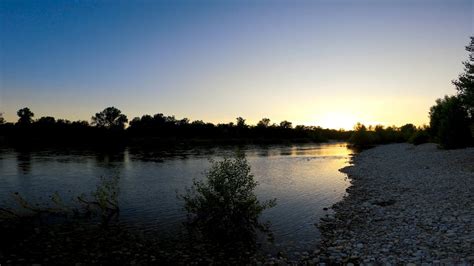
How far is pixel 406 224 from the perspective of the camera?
15.5 meters

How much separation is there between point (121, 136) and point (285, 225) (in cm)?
15192

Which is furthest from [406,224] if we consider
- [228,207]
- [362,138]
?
[362,138]

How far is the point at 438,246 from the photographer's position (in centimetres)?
1194

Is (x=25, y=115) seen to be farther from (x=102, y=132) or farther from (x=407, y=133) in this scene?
(x=407, y=133)

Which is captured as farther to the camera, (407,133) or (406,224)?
(407,133)

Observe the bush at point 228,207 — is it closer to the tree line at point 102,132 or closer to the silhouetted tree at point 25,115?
the tree line at point 102,132

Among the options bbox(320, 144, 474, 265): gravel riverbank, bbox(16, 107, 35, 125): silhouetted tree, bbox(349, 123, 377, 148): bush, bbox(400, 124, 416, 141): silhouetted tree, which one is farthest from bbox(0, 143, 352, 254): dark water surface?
bbox(16, 107, 35, 125): silhouetted tree

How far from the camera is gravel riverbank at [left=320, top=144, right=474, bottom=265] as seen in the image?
38.2 ft

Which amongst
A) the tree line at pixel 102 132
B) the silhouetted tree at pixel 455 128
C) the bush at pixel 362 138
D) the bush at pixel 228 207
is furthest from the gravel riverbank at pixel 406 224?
the tree line at pixel 102 132

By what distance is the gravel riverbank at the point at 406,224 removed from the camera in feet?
38.2

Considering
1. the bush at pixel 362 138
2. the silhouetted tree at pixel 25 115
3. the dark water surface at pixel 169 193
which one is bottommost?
the dark water surface at pixel 169 193

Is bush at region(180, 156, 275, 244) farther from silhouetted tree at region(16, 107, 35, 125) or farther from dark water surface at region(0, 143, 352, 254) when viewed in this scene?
silhouetted tree at region(16, 107, 35, 125)

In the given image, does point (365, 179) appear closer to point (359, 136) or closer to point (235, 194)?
point (235, 194)

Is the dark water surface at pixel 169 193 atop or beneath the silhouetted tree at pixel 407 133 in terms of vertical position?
beneath
